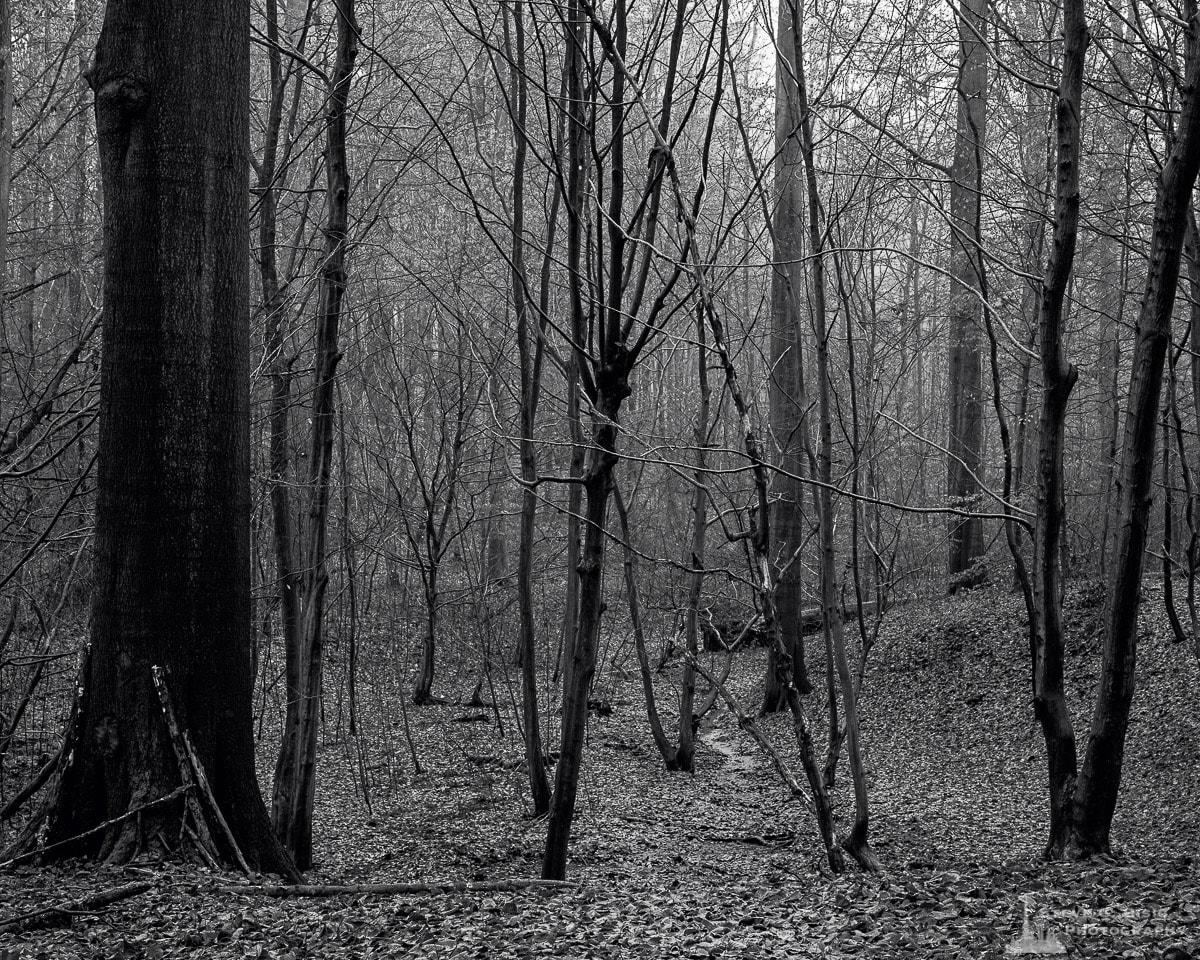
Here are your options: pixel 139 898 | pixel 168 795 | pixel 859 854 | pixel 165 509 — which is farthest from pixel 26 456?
pixel 859 854

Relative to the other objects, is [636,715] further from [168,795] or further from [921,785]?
[168,795]

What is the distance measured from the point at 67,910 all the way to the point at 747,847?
16.9ft

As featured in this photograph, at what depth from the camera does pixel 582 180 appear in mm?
5266

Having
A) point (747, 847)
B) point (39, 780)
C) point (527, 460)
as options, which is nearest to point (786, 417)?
point (527, 460)

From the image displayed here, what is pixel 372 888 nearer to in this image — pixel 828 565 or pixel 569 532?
pixel 828 565

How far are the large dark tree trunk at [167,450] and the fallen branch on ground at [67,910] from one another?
0.34 meters

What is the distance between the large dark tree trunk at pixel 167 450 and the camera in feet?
12.0

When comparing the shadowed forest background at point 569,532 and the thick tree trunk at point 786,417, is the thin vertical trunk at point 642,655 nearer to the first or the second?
the shadowed forest background at point 569,532

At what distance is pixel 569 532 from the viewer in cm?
816

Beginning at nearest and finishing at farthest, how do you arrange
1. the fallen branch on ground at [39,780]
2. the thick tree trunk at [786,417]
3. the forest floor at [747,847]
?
the forest floor at [747,847] < the fallen branch on ground at [39,780] < the thick tree trunk at [786,417]

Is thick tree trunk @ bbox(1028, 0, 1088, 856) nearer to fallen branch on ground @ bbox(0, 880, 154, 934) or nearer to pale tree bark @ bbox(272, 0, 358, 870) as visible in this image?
pale tree bark @ bbox(272, 0, 358, 870)

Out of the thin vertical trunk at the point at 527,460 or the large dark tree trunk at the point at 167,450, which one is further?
the thin vertical trunk at the point at 527,460

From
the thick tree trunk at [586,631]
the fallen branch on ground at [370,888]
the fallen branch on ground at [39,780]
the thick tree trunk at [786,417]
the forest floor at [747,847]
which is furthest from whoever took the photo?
the thick tree trunk at [786,417]

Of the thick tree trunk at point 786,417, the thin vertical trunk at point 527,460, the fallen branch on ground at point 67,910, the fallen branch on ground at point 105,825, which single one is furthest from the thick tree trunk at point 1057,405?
the thick tree trunk at point 786,417
